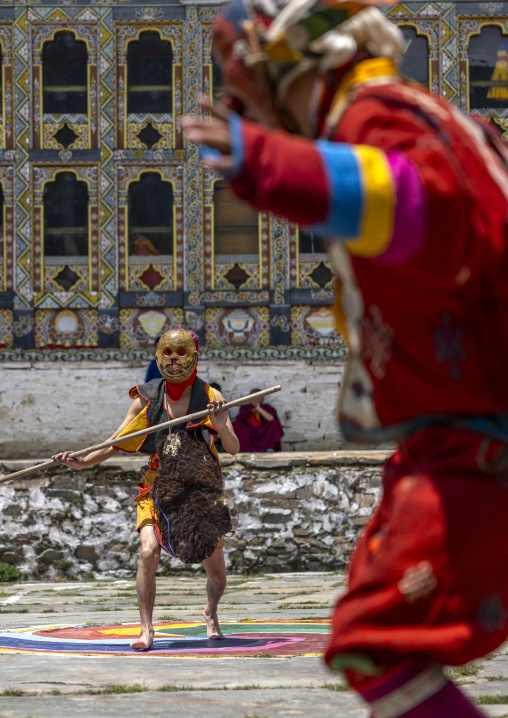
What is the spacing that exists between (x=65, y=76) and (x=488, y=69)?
6278mm

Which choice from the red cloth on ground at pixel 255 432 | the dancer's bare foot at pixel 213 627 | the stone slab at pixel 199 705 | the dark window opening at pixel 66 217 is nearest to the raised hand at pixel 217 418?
the dancer's bare foot at pixel 213 627

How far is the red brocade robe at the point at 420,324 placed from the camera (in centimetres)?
159

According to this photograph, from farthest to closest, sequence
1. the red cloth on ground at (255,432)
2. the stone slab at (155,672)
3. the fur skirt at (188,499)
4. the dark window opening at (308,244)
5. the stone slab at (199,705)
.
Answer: the dark window opening at (308,244), the red cloth on ground at (255,432), the fur skirt at (188,499), the stone slab at (155,672), the stone slab at (199,705)

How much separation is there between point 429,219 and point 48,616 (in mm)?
6000

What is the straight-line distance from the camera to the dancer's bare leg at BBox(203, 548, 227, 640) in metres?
5.32

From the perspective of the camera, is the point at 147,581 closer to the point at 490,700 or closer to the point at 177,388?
the point at 177,388

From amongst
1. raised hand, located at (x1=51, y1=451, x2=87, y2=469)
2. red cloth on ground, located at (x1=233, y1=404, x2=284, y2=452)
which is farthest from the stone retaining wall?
raised hand, located at (x1=51, y1=451, x2=87, y2=469)

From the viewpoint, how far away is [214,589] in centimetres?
536

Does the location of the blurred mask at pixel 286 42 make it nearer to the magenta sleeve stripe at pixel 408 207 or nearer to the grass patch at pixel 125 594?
the magenta sleeve stripe at pixel 408 207

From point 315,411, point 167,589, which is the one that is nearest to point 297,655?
point 167,589

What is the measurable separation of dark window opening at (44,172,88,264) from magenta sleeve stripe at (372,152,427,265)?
14.7 metres

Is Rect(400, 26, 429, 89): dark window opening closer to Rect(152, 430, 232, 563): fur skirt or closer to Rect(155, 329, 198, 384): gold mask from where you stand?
Rect(155, 329, 198, 384): gold mask

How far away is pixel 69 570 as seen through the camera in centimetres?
1139

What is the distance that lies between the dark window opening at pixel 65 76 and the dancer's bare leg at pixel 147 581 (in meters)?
12.0
